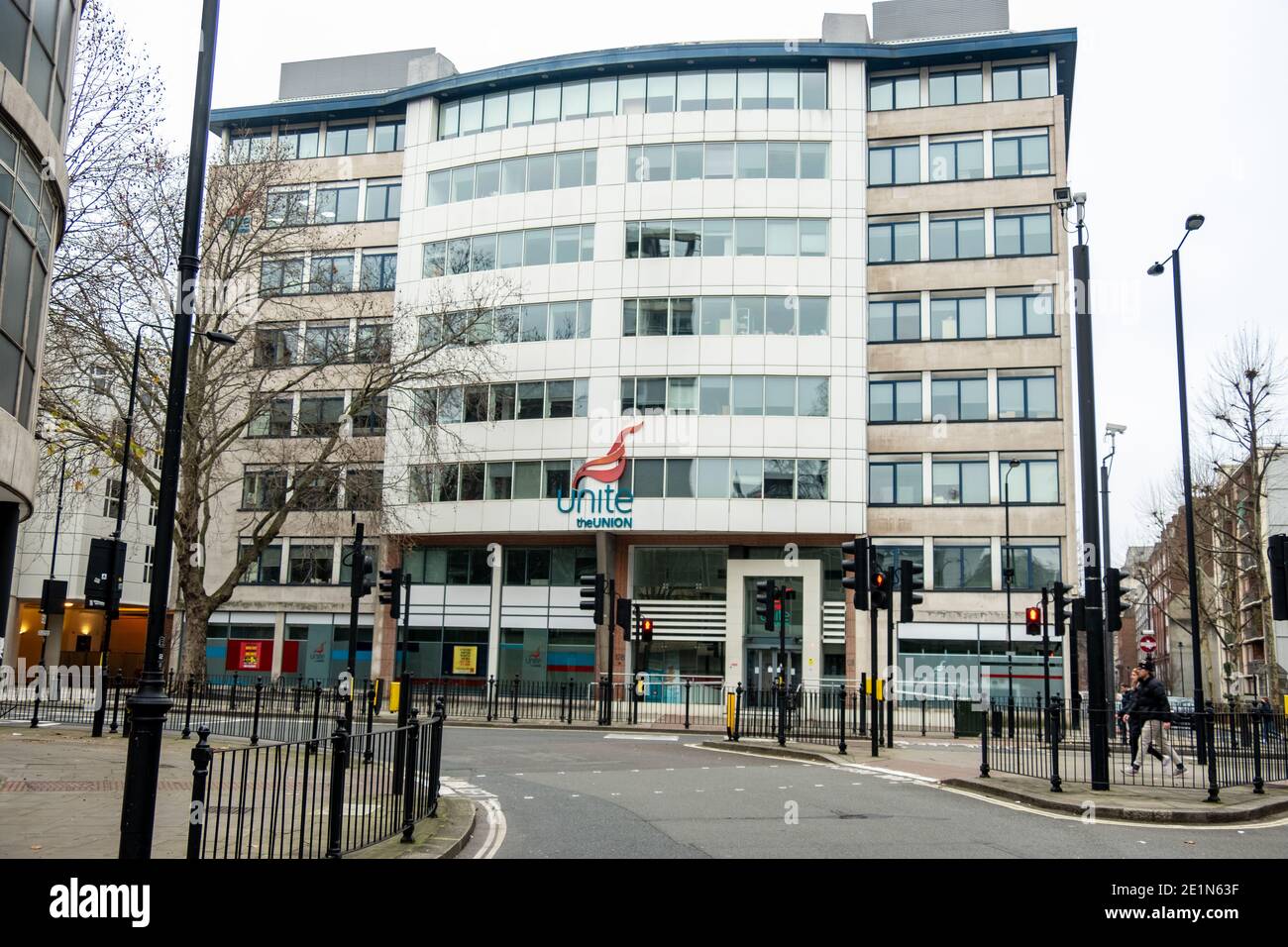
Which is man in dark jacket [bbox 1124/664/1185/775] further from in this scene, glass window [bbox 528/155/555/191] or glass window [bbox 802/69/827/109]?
glass window [bbox 528/155/555/191]

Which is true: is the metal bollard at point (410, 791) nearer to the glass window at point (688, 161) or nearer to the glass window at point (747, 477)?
the glass window at point (747, 477)

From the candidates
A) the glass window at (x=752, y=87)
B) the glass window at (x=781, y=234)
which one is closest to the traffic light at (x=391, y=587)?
the glass window at (x=781, y=234)

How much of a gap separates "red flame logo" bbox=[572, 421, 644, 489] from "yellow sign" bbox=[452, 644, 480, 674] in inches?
357

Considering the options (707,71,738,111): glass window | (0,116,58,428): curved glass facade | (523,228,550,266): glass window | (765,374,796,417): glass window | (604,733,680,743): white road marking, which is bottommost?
(604,733,680,743): white road marking

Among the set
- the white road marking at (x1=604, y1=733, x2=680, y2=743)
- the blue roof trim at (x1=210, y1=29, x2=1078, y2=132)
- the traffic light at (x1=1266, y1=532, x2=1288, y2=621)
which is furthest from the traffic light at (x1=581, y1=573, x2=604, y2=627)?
A: the blue roof trim at (x1=210, y1=29, x2=1078, y2=132)

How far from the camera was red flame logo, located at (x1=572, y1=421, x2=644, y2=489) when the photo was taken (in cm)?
4481

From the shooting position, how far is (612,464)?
44844 mm

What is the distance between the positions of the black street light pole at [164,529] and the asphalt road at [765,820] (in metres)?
3.24

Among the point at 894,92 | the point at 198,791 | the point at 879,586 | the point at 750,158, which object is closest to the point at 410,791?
the point at 198,791

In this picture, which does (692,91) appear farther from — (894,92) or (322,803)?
(322,803)

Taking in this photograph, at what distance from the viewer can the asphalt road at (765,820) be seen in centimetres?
1016

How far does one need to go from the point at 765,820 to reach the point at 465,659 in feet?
123
